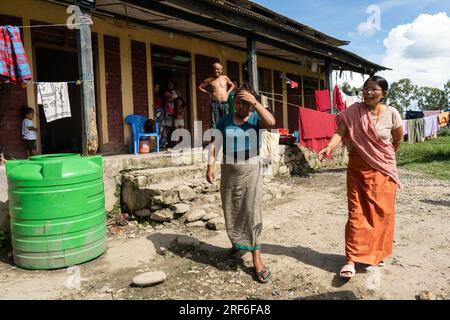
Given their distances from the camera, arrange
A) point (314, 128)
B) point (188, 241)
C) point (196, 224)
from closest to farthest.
A: point (188, 241) < point (196, 224) < point (314, 128)

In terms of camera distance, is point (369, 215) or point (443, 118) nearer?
point (369, 215)

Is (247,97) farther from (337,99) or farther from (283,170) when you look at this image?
(337,99)

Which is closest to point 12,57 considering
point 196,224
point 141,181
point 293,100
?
point 141,181

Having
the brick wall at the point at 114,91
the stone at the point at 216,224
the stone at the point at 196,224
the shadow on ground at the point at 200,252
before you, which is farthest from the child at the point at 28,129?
the stone at the point at 216,224

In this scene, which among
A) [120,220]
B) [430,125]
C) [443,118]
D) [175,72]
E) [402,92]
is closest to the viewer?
[120,220]

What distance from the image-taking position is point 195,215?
4.79 metres

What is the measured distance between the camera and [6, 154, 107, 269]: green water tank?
10.9 feet

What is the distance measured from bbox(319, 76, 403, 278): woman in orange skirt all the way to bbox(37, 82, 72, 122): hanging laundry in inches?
149

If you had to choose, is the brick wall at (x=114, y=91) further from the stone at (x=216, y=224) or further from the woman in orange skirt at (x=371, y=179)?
the woman in orange skirt at (x=371, y=179)

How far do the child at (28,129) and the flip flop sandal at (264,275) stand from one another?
4500 mm

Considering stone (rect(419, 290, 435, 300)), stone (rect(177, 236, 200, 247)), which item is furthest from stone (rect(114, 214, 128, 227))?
stone (rect(419, 290, 435, 300))

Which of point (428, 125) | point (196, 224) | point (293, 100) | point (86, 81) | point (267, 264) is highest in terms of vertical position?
→ point (293, 100)

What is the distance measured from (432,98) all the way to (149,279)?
64.7 metres
